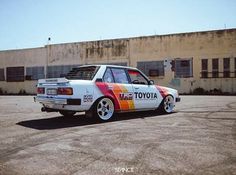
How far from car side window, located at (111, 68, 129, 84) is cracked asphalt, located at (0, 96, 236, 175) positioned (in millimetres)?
1844

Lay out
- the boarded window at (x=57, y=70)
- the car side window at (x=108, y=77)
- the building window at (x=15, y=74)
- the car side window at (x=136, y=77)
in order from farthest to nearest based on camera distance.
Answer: the building window at (x=15, y=74), the boarded window at (x=57, y=70), the car side window at (x=136, y=77), the car side window at (x=108, y=77)

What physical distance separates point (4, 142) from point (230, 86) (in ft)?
69.2

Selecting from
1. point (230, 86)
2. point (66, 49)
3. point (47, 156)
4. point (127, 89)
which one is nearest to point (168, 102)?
point (127, 89)

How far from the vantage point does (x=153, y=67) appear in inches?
1013

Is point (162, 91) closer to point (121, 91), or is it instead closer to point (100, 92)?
point (121, 91)

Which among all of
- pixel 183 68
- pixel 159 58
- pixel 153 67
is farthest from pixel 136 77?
pixel 153 67

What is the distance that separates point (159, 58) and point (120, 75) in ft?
58.2

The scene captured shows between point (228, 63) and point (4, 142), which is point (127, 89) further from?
point (228, 63)

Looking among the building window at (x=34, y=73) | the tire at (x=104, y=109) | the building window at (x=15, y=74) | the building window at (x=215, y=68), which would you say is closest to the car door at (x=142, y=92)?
the tire at (x=104, y=109)

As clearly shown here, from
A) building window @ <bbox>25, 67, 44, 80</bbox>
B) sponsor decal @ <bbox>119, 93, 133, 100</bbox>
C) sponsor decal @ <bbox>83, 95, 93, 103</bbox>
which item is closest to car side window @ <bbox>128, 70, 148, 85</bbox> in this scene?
sponsor decal @ <bbox>119, 93, 133, 100</bbox>

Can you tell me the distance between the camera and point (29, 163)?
147 inches

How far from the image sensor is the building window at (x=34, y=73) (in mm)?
30547

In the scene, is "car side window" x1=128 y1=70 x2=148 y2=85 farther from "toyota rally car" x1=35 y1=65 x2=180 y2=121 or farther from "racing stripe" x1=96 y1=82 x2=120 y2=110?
"racing stripe" x1=96 y1=82 x2=120 y2=110

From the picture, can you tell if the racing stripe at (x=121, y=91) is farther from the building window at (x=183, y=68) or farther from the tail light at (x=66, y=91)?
the building window at (x=183, y=68)
